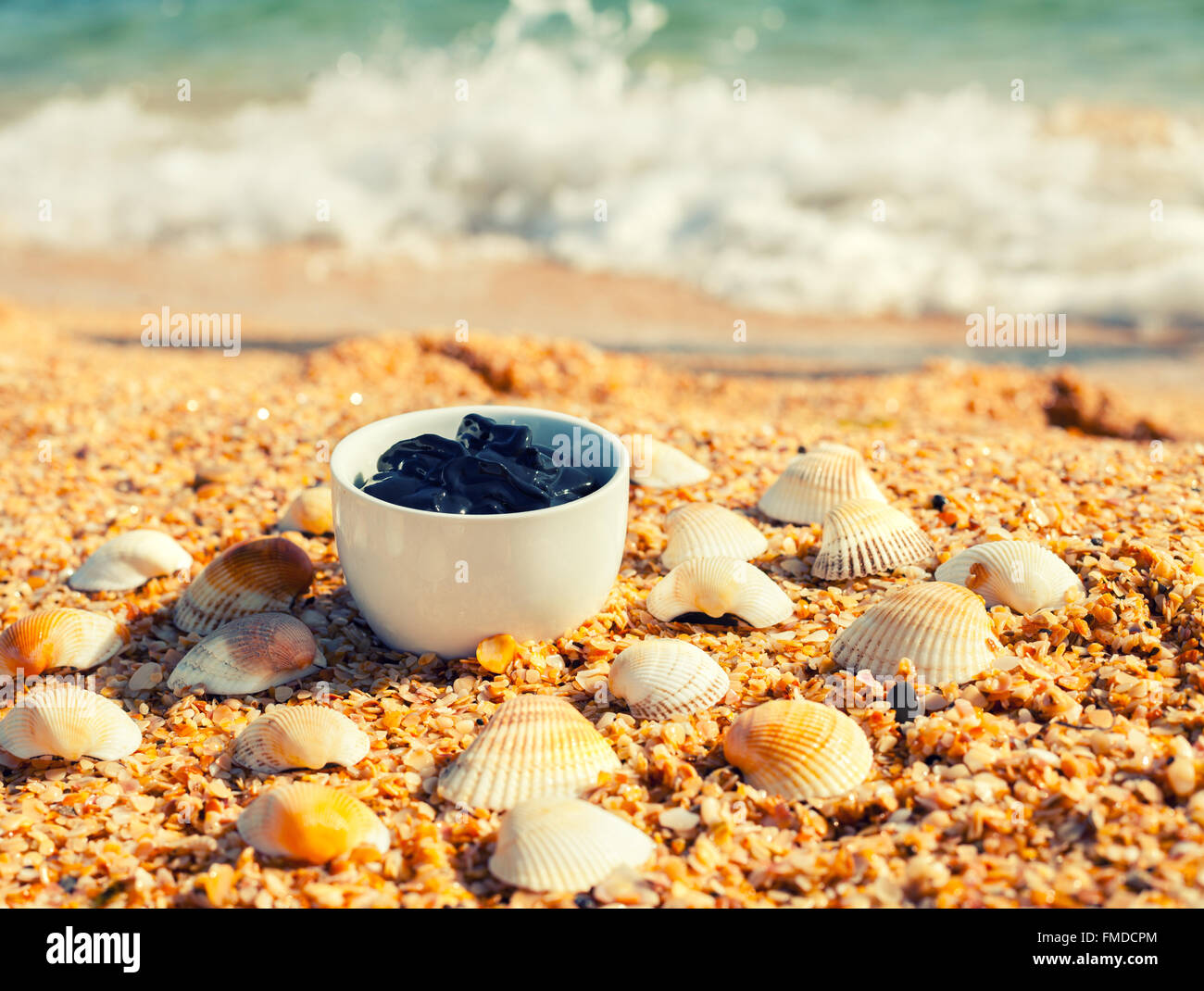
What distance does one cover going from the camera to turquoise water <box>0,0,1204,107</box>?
37.2 ft

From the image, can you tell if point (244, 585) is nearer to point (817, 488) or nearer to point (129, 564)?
point (129, 564)

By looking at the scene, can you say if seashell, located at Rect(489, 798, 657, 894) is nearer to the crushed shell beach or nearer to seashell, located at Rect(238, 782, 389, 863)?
the crushed shell beach

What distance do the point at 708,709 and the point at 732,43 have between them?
11.4m

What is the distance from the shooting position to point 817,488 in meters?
3.20

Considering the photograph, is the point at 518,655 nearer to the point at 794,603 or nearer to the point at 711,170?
the point at 794,603

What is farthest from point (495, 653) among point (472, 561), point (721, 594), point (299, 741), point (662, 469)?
point (662, 469)

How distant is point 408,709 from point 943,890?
125cm

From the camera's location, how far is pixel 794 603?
2.78 metres

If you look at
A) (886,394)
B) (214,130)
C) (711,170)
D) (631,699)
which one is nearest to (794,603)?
(631,699)

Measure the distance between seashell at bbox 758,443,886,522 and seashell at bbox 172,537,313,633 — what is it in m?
1.48

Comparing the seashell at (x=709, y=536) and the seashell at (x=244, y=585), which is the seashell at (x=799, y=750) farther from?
the seashell at (x=244, y=585)

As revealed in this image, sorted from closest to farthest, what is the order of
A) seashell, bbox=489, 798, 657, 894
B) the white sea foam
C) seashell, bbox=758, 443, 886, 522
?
seashell, bbox=489, 798, 657, 894 < seashell, bbox=758, 443, 886, 522 < the white sea foam

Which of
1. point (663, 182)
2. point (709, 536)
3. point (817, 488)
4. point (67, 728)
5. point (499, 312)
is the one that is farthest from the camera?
point (663, 182)

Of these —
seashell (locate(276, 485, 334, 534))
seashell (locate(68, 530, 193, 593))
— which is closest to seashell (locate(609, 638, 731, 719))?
seashell (locate(276, 485, 334, 534))
